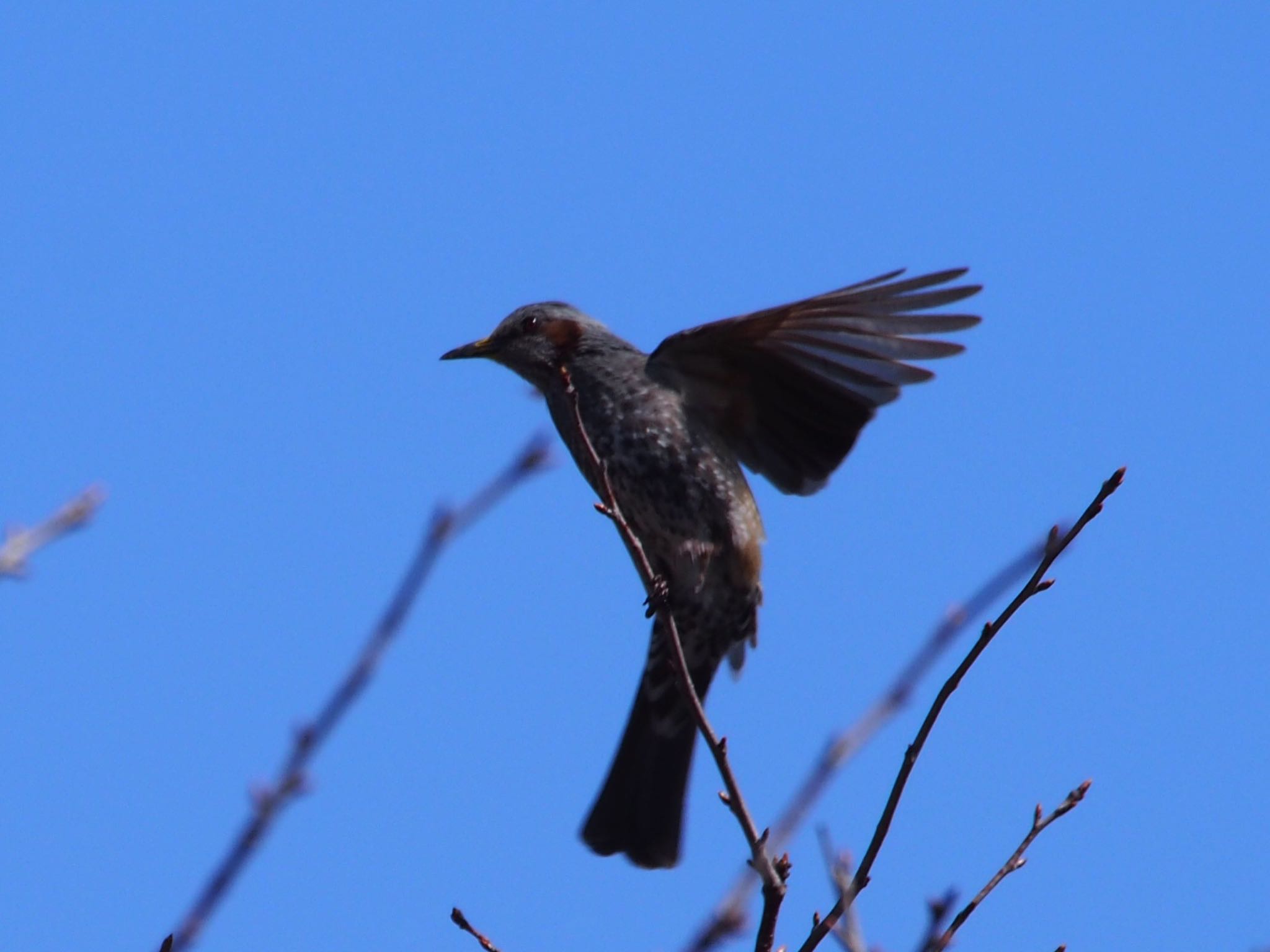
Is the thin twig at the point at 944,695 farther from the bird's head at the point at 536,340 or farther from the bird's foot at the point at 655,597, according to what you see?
the bird's head at the point at 536,340

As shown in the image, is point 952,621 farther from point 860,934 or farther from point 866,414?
point 866,414

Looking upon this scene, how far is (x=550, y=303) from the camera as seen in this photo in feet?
21.2

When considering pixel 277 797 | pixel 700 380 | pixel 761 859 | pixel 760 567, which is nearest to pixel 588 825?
pixel 760 567

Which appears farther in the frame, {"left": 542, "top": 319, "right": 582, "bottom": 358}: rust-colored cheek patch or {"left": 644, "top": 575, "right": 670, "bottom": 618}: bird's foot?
{"left": 542, "top": 319, "right": 582, "bottom": 358}: rust-colored cheek patch

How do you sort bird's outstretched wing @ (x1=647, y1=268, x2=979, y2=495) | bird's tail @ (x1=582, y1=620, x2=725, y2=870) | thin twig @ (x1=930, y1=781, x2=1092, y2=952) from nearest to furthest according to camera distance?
thin twig @ (x1=930, y1=781, x2=1092, y2=952), bird's outstretched wing @ (x1=647, y1=268, x2=979, y2=495), bird's tail @ (x1=582, y1=620, x2=725, y2=870)

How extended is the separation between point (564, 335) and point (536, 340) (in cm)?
11

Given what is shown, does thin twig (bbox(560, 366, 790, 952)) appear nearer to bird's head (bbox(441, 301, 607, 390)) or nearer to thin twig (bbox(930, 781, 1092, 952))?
thin twig (bbox(930, 781, 1092, 952))

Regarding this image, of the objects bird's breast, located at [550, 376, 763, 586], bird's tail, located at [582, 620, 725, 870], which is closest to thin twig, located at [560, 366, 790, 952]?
bird's breast, located at [550, 376, 763, 586]

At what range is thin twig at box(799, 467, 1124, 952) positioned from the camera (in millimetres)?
2752

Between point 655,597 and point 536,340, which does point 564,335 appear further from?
point 655,597

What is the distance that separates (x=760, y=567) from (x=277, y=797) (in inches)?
154

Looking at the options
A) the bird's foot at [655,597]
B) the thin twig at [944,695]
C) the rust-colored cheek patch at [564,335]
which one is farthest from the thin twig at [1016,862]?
the rust-colored cheek patch at [564,335]

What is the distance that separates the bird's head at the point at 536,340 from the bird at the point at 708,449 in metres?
0.21

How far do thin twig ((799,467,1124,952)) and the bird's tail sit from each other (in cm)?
280
